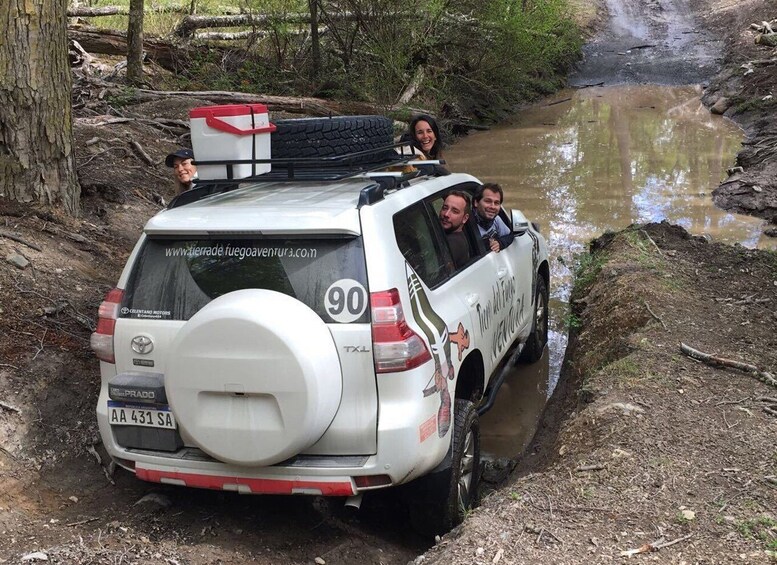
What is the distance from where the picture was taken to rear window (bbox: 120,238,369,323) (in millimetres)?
3506

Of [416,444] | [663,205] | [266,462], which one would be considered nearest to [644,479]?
[416,444]

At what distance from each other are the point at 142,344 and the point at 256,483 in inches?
33.1

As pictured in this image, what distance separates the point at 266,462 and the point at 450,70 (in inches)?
684

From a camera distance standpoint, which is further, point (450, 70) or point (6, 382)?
point (450, 70)

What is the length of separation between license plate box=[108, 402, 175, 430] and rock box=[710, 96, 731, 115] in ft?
66.8

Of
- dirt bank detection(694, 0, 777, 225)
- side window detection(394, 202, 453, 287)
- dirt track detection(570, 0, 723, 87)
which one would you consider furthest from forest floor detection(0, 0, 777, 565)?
dirt track detection(570, 0, 723, 87)

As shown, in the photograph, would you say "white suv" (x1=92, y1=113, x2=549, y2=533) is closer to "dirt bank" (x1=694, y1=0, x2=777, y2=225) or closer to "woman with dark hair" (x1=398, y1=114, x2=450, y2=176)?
"woman with dark hair" (x1=398, y1=114, x2=450, y2=176)

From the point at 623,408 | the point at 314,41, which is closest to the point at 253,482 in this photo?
the point at 623,408

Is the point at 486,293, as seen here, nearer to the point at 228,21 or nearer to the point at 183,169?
the point at 183,169

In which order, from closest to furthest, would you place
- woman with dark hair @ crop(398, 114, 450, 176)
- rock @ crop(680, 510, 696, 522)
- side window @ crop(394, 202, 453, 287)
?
rock @ crop(680, 510, 696, 522)
side window @ crop(394, 202, 453, 287)
woman with dark hair @ crop(398, 114, 450, 176)

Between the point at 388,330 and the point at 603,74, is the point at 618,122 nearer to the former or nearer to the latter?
the point at 603,74

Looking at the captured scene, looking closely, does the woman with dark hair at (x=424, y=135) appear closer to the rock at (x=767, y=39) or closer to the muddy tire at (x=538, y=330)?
the muddy tire at (x=538, y=330)

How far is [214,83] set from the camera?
16.2m

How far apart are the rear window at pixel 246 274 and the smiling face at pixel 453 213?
4.48 feet
